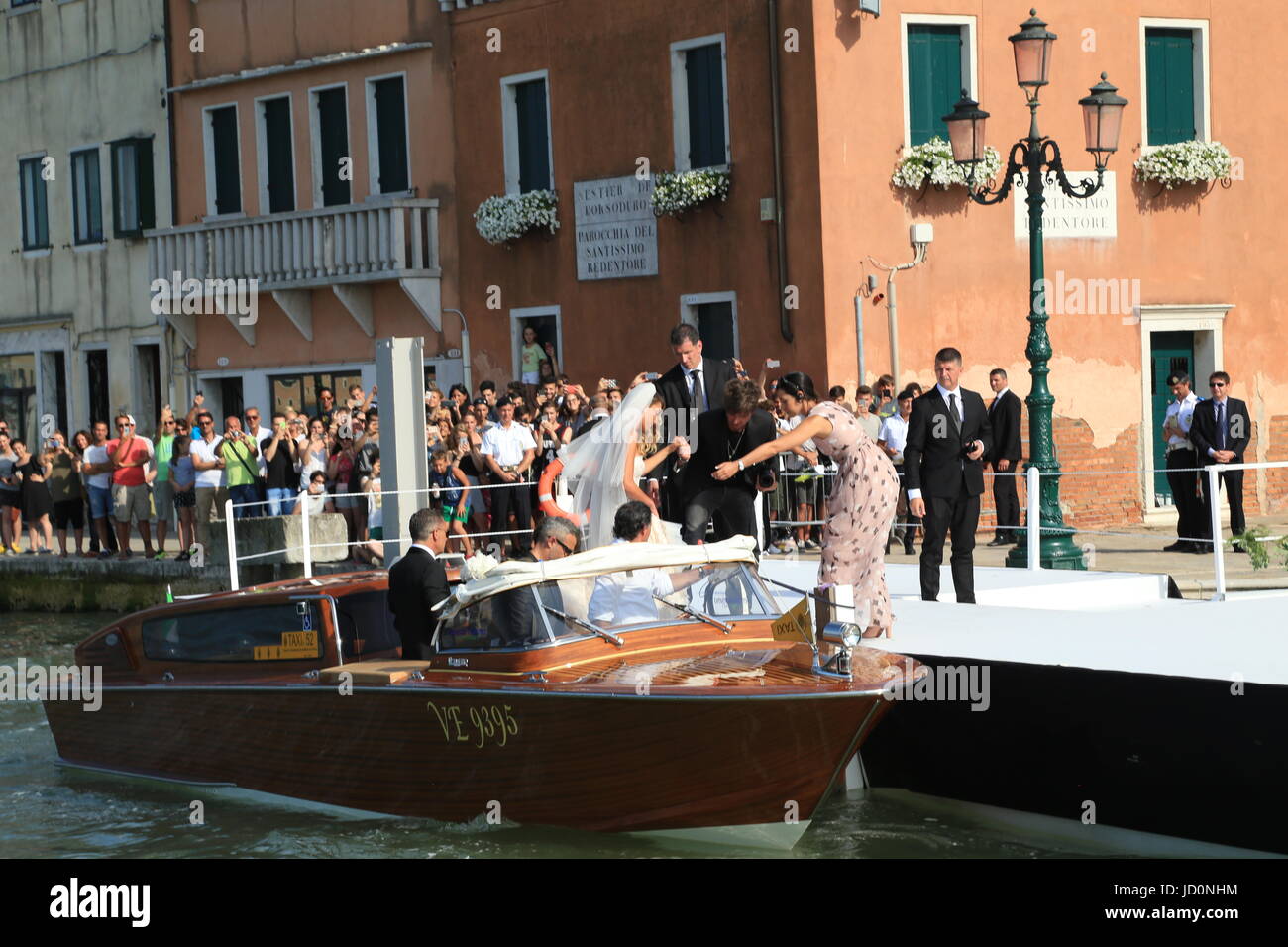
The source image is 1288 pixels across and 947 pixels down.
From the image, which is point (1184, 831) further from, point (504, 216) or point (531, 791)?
point (504, 216)

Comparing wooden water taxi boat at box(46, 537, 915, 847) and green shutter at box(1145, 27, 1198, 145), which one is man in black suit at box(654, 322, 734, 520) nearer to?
wooden water taxi boat at box(46, 537, 915, 847)

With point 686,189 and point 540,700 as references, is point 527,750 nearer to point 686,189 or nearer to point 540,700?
point 540,700

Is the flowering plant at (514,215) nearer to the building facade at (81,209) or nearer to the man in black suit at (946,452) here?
the building facade at (81,209)

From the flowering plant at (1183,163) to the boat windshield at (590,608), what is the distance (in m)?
12.9

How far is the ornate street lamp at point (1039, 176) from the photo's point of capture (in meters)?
16.4

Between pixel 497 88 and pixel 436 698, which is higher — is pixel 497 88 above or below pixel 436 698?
above

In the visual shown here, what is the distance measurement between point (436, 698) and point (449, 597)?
0.53 meters

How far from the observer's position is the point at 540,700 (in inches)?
395

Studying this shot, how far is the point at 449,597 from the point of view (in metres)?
10.7

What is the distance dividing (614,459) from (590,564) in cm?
229

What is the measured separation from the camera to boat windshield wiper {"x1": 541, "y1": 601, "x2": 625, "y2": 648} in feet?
33.8

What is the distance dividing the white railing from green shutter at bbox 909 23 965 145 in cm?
664

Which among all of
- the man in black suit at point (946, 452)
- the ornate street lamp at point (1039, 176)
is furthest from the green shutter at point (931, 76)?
the man in black suit at point (946, 452)

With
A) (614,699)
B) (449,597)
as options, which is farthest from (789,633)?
(449,597)
